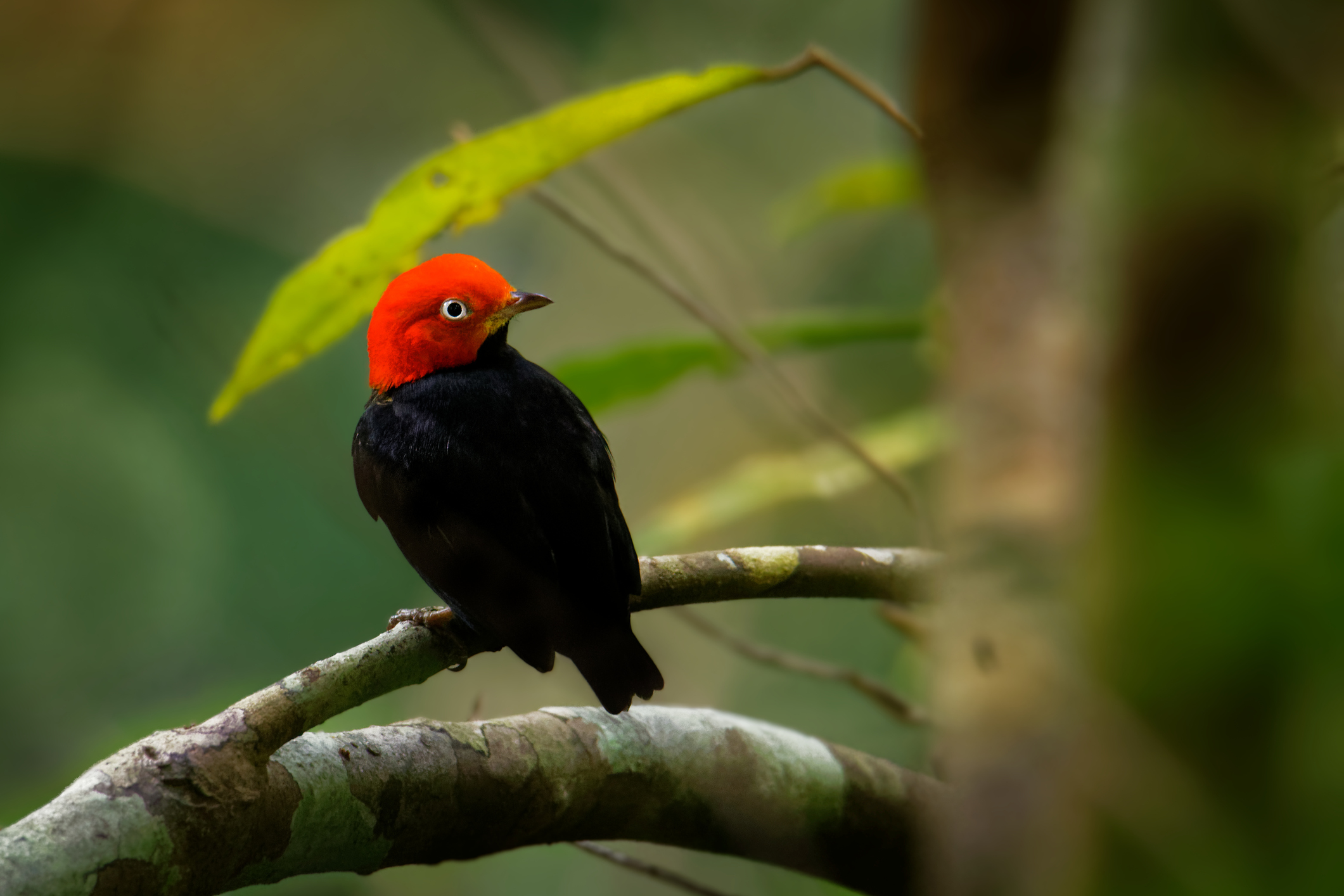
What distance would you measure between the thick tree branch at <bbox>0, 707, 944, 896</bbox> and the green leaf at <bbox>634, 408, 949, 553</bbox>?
32.2 inches

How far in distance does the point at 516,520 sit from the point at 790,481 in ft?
4.07

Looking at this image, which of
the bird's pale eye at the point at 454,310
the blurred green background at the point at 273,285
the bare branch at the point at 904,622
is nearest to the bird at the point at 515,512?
the bird's pale eye at the point at 454,310

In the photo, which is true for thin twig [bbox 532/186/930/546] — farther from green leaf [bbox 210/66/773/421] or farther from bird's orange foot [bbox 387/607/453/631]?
bird's orange foot [bbox 387/607/453/631]

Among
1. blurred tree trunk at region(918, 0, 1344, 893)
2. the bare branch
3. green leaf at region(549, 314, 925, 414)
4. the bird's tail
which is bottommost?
blurred tree trunk at region(918, 0, 1344, 893)

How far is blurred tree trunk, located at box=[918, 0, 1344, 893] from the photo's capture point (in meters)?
0.52

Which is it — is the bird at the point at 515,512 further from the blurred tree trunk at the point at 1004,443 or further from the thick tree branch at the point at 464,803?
the blurred tree trunk at the point at 1004,443

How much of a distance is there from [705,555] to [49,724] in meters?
3.62

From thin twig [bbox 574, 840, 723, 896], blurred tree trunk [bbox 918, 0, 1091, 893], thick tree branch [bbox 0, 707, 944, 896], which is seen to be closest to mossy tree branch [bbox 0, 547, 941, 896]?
thick tree branch [bbox 0, 707, 944, 896]

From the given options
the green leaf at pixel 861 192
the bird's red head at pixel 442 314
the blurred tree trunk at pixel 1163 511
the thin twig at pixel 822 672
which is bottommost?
→ the blurred tree trunk at pixel 1163 511

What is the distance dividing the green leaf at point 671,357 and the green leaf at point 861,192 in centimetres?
38

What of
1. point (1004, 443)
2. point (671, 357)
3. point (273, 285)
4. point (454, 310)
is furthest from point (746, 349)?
point (273, 285)

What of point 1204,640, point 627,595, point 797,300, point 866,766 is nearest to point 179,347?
point 627,595

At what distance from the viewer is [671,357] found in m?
2.53

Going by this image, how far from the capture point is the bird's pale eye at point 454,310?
6.73ft
